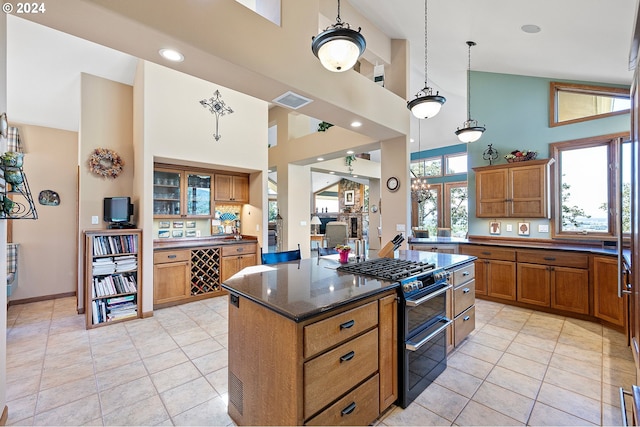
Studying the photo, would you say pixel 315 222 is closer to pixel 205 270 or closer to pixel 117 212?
pixel 205 270

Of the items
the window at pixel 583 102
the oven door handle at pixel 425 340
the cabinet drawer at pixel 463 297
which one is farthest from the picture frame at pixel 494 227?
the oven door handle at pixel 425 340

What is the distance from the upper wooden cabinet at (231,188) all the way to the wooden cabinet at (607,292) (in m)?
5.33

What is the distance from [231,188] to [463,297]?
4199mm

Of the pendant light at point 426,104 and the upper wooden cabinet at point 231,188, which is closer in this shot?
the pendant light at point 426,104

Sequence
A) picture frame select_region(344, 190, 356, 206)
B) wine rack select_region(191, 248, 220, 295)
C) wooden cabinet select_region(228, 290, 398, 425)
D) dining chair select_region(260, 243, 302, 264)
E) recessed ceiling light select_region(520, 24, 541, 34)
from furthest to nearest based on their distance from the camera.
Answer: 1. picture frame select_region(344, 190, 356, 206)
2. wine rack select_region(191, 248, 220, 295)
3. recessed ceiling light select_region(520, 24, 541, 34)
4. dining chair select_region(260, 243, 302, 264)
5. wooden cabinet select_region(228, 290, 398, 425)

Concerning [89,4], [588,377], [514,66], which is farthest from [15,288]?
[514,66]

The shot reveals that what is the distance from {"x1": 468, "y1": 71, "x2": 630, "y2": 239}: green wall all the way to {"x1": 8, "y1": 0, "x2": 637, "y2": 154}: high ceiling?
0.22m

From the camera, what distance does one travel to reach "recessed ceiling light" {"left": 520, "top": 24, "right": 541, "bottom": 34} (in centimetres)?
305

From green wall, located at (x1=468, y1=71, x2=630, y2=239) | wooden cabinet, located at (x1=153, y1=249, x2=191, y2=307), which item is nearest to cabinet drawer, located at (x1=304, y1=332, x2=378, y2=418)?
wooden cabinet, located at (x1=153, y1=249, x2=191, y2=307)

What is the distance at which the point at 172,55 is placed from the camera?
2.09m

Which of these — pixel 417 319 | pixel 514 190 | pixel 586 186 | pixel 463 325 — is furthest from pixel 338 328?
pixel 586 186

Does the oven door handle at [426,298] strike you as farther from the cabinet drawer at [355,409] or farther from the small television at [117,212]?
the small television at [117,212]

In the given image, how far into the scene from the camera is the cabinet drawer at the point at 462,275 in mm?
2584

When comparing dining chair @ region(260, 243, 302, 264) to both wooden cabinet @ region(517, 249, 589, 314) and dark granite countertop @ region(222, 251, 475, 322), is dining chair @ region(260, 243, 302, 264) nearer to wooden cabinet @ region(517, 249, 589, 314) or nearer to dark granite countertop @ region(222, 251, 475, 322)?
dark granite countertop @ region(222, 251, 475, 322)
